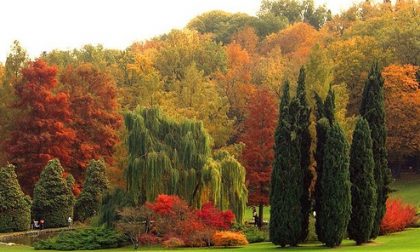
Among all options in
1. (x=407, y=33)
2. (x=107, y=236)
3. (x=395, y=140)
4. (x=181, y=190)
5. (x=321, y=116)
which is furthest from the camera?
(x=407, y=33)

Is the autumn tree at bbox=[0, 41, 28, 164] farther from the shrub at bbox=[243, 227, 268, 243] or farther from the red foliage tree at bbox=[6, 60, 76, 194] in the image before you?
the shrub at bbox=[243, 227, 268, 243]

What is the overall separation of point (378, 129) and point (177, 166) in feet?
40.6

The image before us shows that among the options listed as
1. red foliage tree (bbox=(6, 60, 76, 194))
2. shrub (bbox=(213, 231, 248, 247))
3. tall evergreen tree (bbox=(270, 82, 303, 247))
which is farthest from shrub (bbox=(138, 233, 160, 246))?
red foliage tree (bbox=(6, 60, 76, 194))

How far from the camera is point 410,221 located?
41.8m

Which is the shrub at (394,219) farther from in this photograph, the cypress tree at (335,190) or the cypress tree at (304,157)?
the cypress tree at (335,190)

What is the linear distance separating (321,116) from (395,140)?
23634mm

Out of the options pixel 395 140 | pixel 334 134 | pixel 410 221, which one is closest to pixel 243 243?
pixel 334 134

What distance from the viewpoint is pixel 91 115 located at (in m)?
62.0

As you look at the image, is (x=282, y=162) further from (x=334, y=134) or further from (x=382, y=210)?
(x=382, y=210)

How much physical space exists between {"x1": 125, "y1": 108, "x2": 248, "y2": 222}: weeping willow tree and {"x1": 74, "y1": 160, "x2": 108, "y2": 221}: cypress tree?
42.0 ft

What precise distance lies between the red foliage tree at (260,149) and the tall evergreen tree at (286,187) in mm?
12273

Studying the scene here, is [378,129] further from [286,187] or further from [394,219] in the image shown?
[286,187]

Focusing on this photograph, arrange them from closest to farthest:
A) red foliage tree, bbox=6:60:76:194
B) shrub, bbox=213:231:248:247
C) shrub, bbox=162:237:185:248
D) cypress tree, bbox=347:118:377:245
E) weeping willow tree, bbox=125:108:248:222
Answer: cypress tree, bbox=347:118:377:245 < shrub, bbox=213:231:248:247 < shrub, bbox=162:237:185:248 < weeping willow tree, bbox=125:108:248:222 < red foliage tree, bbox=6:60:76:194

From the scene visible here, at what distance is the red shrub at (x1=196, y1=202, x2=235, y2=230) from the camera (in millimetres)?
38312
